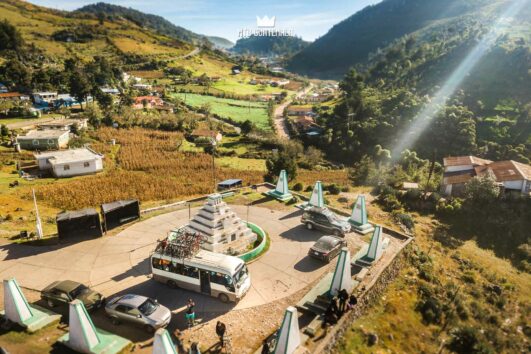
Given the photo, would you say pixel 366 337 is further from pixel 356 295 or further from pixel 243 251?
pixel 243 251

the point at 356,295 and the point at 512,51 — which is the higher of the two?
the point at 512,51

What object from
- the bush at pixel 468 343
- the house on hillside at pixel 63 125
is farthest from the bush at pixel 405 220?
the house on hillside at pixel 63 125

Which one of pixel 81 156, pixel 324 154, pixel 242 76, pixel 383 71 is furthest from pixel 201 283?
pixel 242 76

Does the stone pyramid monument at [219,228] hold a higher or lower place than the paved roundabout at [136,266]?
higher

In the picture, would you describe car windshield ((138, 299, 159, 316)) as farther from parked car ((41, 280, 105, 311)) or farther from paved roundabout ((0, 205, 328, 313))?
parked car ((41, 280, 105, 311))

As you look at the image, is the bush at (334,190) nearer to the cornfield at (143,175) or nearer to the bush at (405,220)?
the bush at (405,220)

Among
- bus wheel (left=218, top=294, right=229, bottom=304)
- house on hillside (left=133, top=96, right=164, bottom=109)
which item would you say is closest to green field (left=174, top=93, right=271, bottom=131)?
house on hillside (left=133, top=96, right=164, bottom=109)

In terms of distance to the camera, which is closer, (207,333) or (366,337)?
(207,333)
